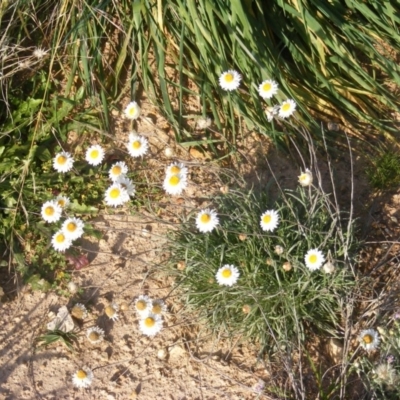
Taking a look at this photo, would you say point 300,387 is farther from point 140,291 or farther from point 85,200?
point 85,200

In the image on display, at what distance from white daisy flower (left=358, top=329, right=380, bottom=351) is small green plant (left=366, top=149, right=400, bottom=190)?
3.16 feet

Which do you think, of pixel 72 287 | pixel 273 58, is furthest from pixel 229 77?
pixel 72 287

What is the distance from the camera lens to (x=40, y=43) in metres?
3.90

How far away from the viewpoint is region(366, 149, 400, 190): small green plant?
3430 millimetres

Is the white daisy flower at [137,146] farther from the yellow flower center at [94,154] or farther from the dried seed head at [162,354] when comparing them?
the dried seed head at [162,354]

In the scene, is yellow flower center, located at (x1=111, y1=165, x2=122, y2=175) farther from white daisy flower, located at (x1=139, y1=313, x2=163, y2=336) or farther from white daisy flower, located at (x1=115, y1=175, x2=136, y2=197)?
white daisy flower, located at (x1=139, y1=313, x2=163, y2=336)

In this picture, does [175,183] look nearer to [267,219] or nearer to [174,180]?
[174,180]

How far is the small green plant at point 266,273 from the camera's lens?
2.83 meters

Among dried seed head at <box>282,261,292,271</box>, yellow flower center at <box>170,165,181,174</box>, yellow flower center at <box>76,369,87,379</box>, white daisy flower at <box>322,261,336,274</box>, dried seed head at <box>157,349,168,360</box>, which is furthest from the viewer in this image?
dried seed head at <box>157,349,168,360</box>

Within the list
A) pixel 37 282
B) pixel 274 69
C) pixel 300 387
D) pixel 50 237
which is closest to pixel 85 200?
pixel 50 237

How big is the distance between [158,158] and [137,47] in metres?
0.62

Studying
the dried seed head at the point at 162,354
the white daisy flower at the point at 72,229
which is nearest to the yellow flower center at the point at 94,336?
the dried seed head at the point at 162,354

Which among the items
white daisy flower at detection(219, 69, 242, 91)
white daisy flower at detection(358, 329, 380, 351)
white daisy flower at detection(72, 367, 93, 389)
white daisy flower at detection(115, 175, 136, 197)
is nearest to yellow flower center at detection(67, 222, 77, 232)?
white daisy flower at detection(115, 175, 136, 197)

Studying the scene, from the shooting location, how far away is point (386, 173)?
3441mm
